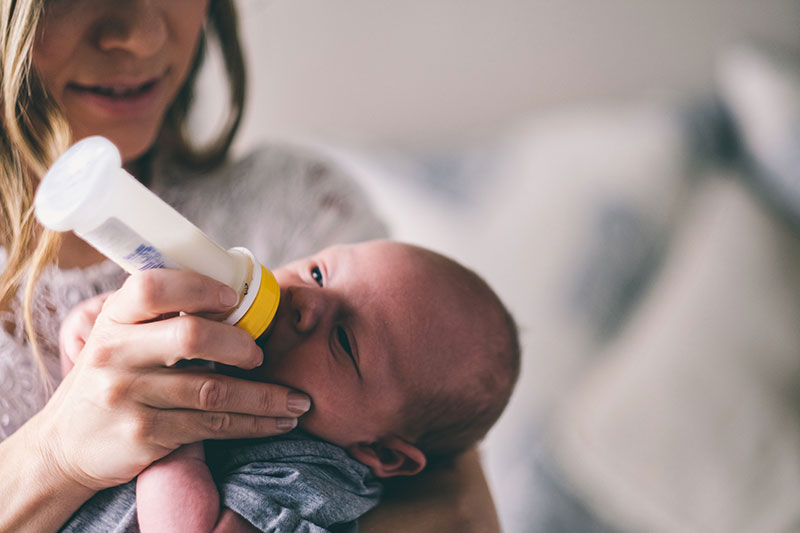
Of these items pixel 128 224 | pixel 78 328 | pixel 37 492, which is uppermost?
pixel 128 224

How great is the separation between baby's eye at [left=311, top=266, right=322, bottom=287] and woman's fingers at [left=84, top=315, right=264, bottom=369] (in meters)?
→ 0.20

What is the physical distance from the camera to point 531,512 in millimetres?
1649

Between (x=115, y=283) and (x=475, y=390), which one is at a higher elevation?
(x=475, y=390)

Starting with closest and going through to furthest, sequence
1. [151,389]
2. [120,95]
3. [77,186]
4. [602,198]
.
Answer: [77,186] → [151,389] → [120,95] → [602,198]

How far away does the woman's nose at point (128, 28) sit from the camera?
33.6 inches

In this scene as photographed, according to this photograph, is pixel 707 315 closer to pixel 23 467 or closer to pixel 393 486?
pixel 393 486

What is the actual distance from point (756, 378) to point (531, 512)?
0.69m

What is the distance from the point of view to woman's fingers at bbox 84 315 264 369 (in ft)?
2.05

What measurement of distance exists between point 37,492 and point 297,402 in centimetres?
29

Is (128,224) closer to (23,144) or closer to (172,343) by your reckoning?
(172,343)

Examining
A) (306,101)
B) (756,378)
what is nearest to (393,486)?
(756,378)

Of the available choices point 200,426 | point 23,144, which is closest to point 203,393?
point 200,426

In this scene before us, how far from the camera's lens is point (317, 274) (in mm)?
880

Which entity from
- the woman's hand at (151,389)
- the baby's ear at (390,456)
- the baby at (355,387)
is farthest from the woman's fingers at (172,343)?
the baby's ear at (390,456)
